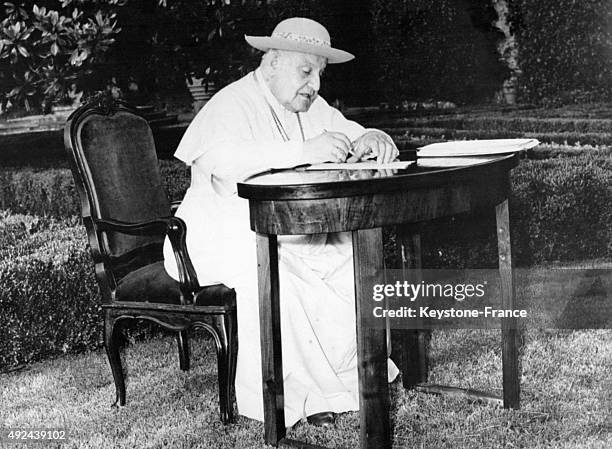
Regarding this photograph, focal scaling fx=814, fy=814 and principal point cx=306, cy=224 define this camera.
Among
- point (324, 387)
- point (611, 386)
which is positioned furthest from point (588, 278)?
point (324, 387)

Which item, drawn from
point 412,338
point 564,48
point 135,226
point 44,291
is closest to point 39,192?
point 44,291

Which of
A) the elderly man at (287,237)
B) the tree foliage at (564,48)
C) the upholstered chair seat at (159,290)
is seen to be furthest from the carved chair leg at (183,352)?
the tree foliage at (564,48)

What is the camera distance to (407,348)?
337 centimetres

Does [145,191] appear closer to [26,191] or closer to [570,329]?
[26,191]

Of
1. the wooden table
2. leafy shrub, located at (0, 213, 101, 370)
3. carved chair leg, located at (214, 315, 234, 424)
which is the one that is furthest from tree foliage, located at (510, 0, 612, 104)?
leafy shrub, located at (0, 213, 101, 370)

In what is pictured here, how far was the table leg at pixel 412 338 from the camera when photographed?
130 inches

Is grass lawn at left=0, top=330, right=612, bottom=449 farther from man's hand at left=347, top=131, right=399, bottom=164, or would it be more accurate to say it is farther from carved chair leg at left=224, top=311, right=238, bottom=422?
man's hand at left=347, top=131, right=399, bottom=164

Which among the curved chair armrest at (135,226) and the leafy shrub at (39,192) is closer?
the curved chair armrest at (135,226)

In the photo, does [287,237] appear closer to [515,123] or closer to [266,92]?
[266,92]

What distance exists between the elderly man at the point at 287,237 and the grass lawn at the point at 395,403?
164mm

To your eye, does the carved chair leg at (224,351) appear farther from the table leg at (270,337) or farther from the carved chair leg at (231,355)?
the table leg at (270,337)

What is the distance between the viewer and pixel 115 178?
3.40 meters

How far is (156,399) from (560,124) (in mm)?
2804

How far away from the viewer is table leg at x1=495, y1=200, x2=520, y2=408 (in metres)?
2.97
